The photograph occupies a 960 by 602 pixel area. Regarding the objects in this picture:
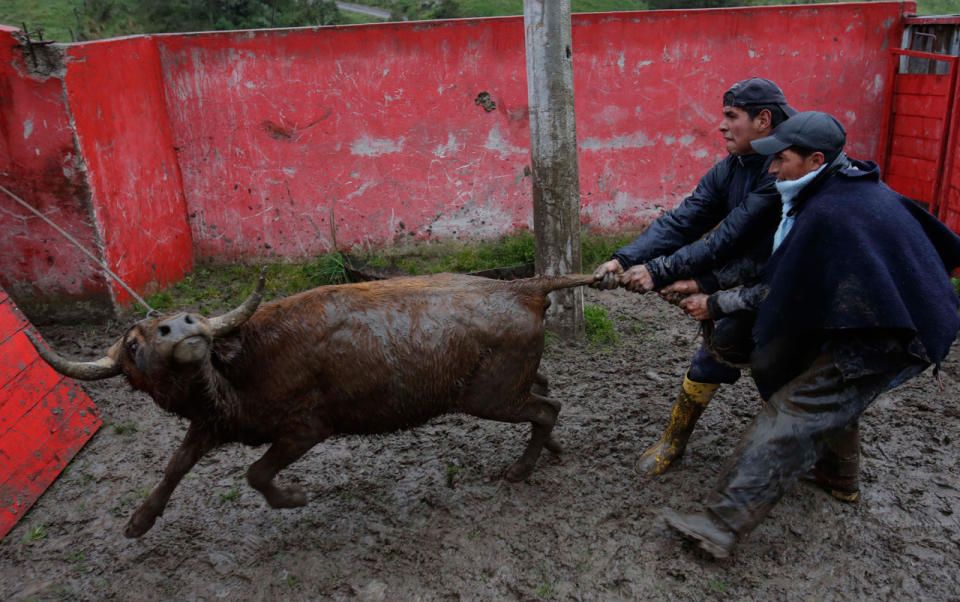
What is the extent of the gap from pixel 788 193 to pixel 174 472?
3328 millimetres

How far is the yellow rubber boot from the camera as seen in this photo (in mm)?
4250

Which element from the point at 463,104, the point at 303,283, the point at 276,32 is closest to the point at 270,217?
the point at 303,283

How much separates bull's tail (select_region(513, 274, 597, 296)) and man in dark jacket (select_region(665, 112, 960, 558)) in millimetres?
964

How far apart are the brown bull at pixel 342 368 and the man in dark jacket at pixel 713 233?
0.76 meters

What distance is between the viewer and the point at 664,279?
4012 millimetres

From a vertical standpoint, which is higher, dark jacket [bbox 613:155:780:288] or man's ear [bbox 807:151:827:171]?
man's ear [bbox 807:151:827:171]

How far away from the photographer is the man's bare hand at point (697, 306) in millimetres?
3855

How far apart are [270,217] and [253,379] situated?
4.49m

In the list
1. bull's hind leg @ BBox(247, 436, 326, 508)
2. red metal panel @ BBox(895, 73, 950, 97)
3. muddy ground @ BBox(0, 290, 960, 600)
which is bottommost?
muddy ground @ BBox(0, 290, 960, 600)

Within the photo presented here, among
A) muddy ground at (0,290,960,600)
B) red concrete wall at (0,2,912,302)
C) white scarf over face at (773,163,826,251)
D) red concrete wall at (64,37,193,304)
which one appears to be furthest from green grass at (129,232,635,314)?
white scarf over face at (773,163,826,251)

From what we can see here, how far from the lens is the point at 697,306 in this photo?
12.7 ft

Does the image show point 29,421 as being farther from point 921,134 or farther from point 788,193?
point 921,134

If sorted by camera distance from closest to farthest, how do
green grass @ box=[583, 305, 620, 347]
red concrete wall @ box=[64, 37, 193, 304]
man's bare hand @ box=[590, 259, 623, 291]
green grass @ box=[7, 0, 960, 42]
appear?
1. man's bare hand @ box=[590, 259, 623, 291]
2. green grass @ box=[583, 305, 620, 347]
3. red concrete wall @ box=[64, 37, 193, 304]
4. green grass @ box=[7, 0, 960, 42]

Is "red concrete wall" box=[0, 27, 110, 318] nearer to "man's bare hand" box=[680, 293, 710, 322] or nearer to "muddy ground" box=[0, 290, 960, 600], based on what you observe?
"muddy ground" box=[0, 290, 960, 600]
